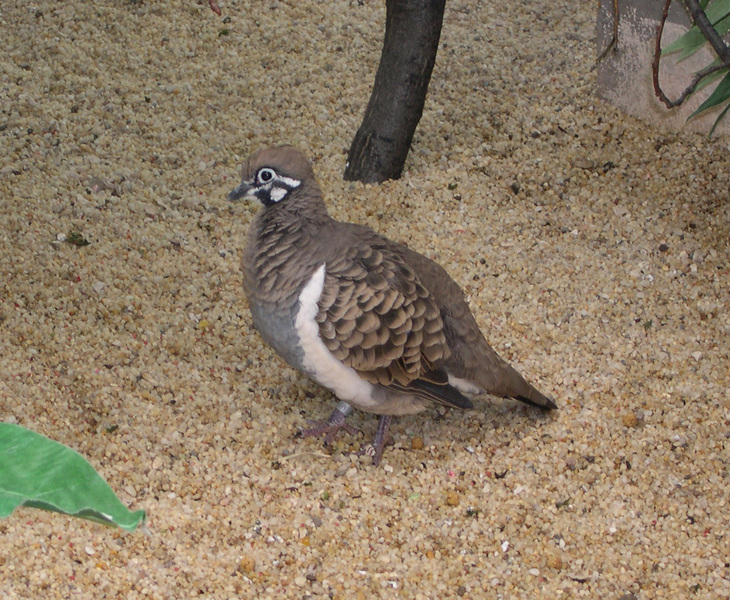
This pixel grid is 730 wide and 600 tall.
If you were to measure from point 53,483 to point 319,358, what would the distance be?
1.73 meters

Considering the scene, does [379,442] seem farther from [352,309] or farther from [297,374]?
[352,309]

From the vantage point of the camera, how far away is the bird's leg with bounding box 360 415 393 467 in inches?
115

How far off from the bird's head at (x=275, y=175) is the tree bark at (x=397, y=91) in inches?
45.1

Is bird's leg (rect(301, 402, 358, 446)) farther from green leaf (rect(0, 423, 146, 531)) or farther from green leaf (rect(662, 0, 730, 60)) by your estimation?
green leaf (rect(662, 0, 730, 60))

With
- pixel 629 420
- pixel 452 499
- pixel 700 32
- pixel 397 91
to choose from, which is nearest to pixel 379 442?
pixel 452 499

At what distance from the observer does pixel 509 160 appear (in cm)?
413

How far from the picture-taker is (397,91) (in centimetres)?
382

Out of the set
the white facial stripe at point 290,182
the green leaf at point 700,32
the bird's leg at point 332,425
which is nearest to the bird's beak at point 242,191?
the white facial stripe at point 290,182

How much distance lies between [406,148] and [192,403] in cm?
170

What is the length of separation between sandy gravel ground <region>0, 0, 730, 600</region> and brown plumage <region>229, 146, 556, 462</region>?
300 millimetres

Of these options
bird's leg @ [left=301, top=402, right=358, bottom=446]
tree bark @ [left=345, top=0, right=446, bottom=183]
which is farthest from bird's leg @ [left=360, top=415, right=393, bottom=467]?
tree bark @ [left=345, top=0, right=446, bottom=183]

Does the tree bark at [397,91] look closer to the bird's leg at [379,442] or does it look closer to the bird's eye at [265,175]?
the bird's eye at [265,175]

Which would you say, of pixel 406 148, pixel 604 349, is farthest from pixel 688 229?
pixel 406 148

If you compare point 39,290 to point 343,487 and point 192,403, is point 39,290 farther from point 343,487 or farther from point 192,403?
point 343,487
